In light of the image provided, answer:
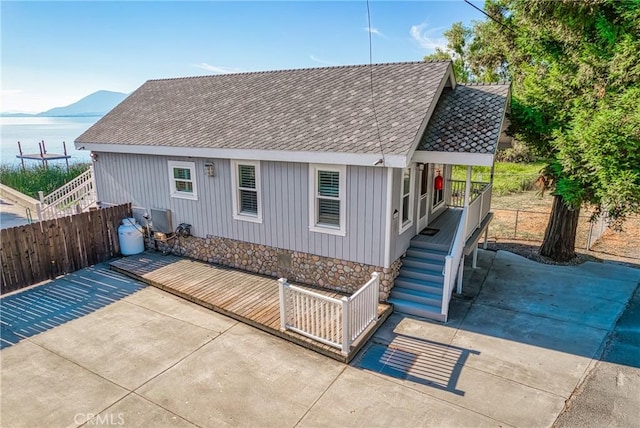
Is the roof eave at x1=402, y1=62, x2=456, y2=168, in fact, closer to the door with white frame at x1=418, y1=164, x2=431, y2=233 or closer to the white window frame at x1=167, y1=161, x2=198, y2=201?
the door with white frame at x1=418, y1=164, x2=431, y2=233

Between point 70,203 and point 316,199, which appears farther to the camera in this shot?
point 70,203

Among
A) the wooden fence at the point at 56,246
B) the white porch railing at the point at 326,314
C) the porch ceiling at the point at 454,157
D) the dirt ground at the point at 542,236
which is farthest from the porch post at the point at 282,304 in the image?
the dirt ground at the point at 542,236

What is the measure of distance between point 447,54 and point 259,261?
3348 cm

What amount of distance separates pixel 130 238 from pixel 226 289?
3912mm

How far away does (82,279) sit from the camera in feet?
28.9

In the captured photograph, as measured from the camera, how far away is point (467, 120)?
7711 millimetres

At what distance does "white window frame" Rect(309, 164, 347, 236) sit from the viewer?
7395 millimetres

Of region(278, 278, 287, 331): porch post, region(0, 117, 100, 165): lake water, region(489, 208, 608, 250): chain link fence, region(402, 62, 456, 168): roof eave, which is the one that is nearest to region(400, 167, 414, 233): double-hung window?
region(402, 62, 456, 168): roof eave

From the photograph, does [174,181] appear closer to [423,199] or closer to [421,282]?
[423,199]

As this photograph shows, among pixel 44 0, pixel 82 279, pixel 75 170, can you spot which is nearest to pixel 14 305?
pixel 82 279

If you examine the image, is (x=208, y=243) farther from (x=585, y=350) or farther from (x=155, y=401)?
(x=585, y=350)

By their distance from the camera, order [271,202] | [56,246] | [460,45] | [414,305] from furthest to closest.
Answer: [460,45] → [56,246] → [271,202] → [414,305]

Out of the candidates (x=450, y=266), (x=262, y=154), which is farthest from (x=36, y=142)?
(x=450, y=266)

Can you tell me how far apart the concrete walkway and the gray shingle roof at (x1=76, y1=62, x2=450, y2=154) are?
3618 mm
